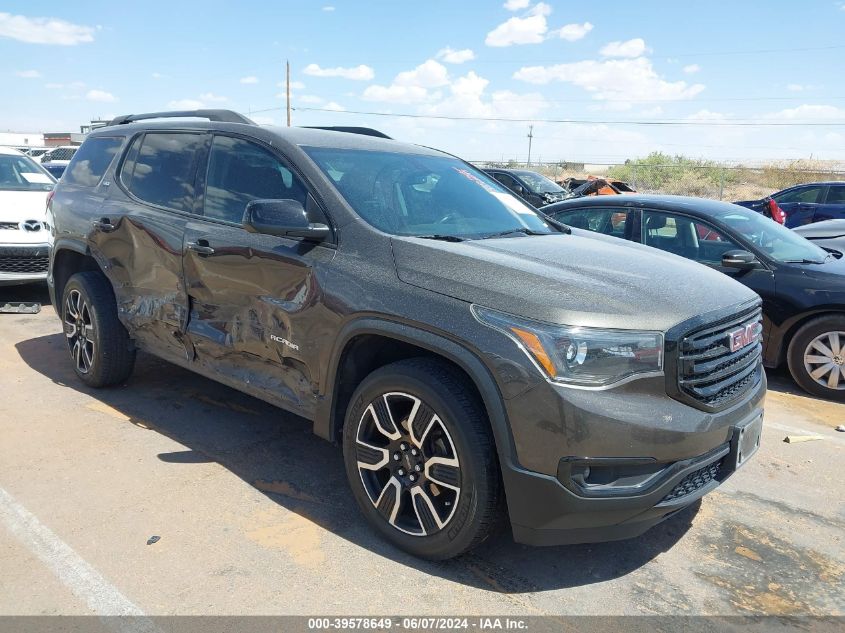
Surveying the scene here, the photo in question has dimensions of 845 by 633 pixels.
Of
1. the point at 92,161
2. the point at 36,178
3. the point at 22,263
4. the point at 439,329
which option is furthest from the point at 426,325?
the point at 36,178

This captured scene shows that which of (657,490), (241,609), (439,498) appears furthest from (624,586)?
(241,609)

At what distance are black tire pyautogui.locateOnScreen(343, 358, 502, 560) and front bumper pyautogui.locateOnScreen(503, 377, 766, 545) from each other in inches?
5.8

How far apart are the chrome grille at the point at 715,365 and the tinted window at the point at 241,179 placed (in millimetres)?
2008

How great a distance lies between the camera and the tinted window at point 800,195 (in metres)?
→ 13.8

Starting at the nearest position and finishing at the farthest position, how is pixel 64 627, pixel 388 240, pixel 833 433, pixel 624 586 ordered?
1. pixel 64 627
2. pixel 624 586
3. pixel 388 240
4. pixel 833 433

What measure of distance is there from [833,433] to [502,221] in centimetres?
291

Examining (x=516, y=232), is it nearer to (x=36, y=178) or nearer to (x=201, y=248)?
(x=201, y=248)

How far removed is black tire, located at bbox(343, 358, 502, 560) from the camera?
277 centimetres

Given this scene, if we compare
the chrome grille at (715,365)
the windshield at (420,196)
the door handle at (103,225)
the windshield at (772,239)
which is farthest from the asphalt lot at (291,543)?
the windshield at (772,239)

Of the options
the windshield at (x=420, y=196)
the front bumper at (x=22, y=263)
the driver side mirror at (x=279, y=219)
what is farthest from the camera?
the front bumper at (x=22, y=263)

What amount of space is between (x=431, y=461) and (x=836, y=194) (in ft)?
44.9

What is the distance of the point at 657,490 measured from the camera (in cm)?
266

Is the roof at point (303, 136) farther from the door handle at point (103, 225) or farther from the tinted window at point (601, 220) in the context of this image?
the tinted window at point (601, 220)

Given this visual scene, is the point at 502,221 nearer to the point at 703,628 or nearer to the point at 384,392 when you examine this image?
the point at 384,392
